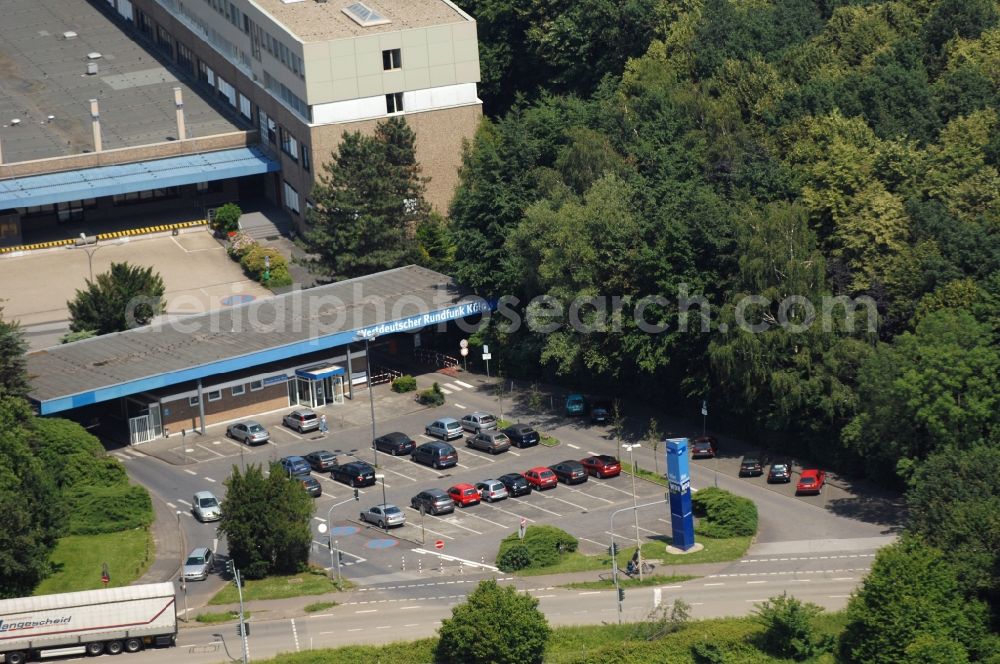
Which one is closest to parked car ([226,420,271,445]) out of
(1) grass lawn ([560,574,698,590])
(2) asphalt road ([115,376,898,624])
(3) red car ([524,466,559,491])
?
(2) asphalt road ([115,376,898,624])

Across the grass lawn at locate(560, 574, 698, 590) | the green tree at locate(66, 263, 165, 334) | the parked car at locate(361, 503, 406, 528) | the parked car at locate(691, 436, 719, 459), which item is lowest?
the grass lawn at locate(560, 574, 698, 590)

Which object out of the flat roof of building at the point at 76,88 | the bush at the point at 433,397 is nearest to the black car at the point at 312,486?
the bush at the point at 433,397

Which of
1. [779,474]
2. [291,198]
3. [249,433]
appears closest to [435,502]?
[249,433]

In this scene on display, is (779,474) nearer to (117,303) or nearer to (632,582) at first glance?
(632,582)

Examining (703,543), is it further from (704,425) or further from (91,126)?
(91,126)

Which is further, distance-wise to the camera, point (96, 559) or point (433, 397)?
point (433, 397)

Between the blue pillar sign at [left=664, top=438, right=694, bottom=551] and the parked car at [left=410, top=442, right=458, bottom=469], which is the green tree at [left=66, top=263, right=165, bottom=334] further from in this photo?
the blue pillar sign at [left=664, top=438, right=694, bottom=551]

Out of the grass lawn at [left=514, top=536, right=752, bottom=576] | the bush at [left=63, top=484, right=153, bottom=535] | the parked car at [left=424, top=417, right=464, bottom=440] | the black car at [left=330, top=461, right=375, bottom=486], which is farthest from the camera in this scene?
the parked car at [left=424, top=417, right=464, bottom=440]

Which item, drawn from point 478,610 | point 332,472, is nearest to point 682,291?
point 332,472
